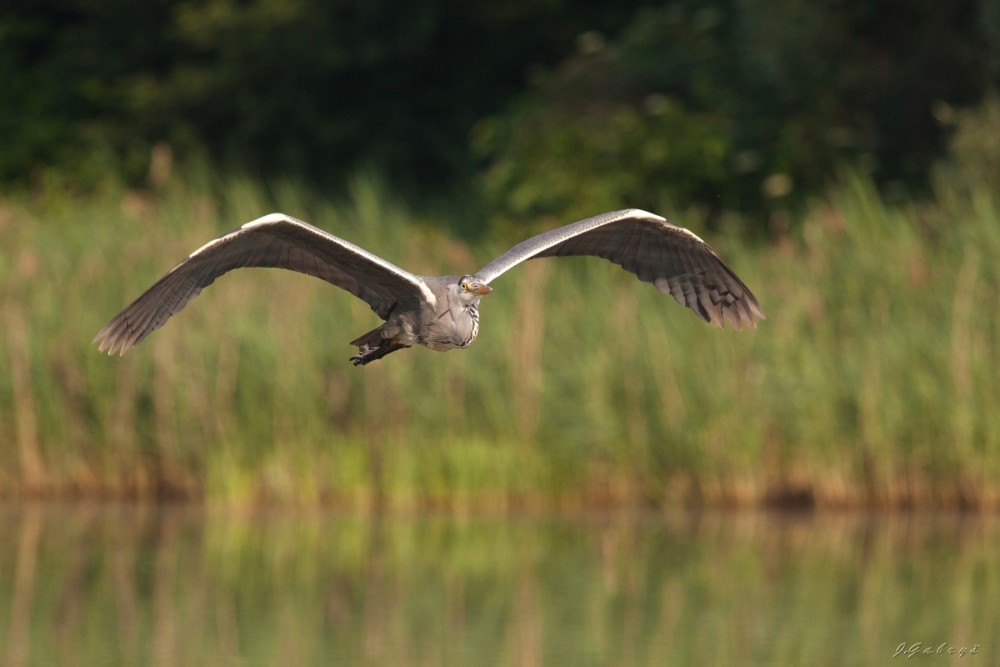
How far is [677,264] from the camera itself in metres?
9.00

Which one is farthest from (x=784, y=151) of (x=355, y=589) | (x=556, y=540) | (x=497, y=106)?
(x=355, y=589)

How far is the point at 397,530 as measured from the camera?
12.8 metres

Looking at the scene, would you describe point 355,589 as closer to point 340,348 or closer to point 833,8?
point 340,348

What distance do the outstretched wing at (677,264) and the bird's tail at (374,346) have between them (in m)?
1.31

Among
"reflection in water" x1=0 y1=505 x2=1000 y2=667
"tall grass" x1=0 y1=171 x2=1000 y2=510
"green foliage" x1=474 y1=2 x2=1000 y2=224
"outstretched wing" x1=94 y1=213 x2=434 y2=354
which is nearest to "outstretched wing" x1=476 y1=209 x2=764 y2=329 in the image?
"outstretched wing" x1=94 y1=213 x2=434 y2=354

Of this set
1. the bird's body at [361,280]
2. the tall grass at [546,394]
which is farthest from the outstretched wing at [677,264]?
the tall grass at [546,394]

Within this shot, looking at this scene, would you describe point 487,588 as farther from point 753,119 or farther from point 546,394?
point 753,119

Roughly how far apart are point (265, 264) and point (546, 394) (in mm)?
5319

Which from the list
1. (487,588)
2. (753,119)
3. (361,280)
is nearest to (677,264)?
(361,280)

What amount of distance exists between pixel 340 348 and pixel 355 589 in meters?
Result: 2.31

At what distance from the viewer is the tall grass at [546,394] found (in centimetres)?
1281
